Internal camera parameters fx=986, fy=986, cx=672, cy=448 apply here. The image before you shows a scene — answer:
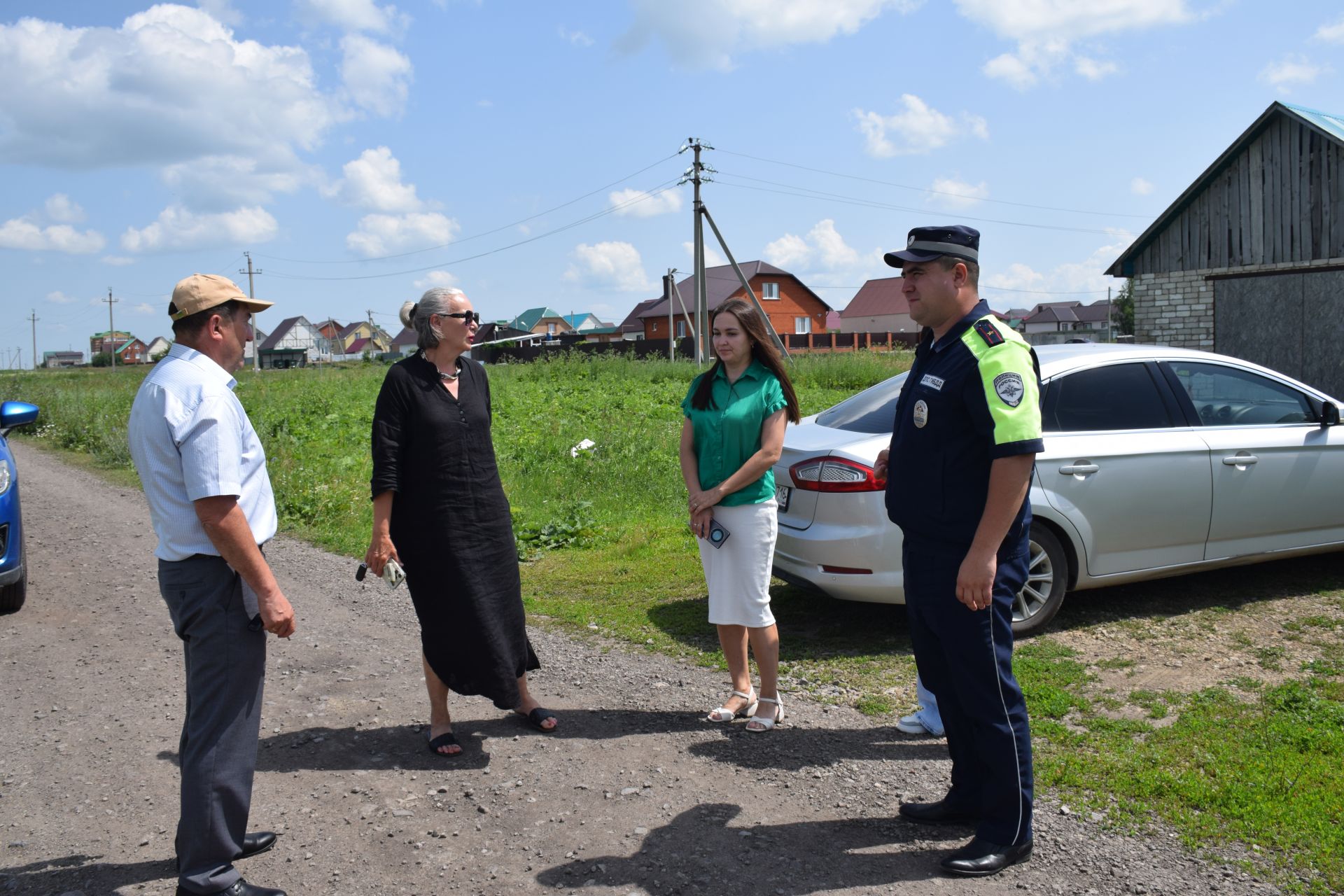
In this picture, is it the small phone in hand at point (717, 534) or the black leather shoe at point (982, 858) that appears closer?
the black leather shoe at point (982, 858)

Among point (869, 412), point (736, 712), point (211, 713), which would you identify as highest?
point (869, 412)

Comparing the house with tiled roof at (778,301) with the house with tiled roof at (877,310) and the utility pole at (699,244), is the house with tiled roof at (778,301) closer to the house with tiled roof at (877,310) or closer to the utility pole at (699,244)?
the house with tiled roof at (877,310)

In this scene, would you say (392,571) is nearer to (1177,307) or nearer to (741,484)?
(741,484)

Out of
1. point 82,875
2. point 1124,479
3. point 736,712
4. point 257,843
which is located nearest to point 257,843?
point 257,843

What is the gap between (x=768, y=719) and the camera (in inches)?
177

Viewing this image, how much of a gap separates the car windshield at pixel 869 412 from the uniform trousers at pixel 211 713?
3685 mm

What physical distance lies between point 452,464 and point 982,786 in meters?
2.37

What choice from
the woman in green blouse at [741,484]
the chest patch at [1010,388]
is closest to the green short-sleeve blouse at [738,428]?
the woman in green blouse at [741,484]

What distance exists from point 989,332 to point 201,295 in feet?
8.13

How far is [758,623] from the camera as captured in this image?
14.4 feet

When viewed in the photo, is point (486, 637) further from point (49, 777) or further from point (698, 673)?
point (49, 777)

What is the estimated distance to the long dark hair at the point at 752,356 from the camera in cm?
446

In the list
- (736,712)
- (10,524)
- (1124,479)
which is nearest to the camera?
(736,712)

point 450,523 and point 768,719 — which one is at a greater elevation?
point 450,523
